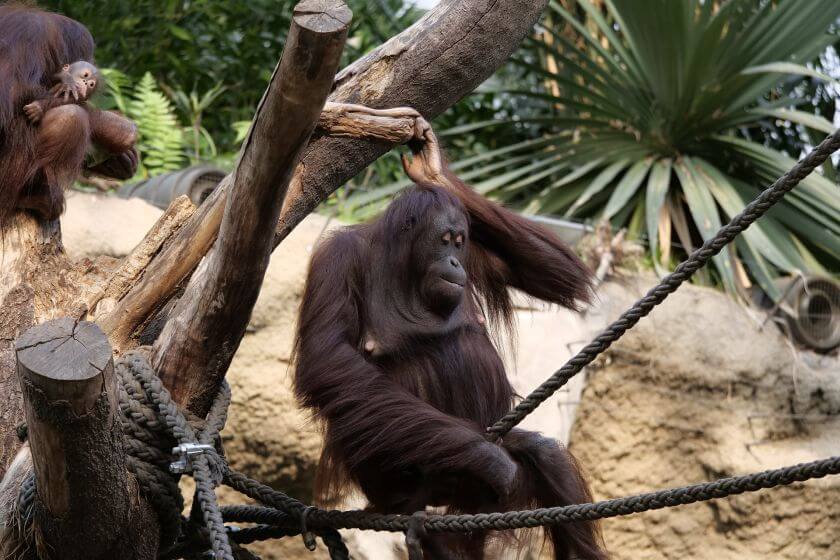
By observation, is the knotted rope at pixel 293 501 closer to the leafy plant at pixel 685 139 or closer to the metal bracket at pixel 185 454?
the metal bracket at pixel 185 454

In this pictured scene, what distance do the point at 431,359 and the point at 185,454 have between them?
3.82 ft

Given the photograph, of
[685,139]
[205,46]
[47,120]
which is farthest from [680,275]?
[205,46]

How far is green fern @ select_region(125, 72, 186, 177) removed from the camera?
7820mm

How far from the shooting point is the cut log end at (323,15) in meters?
2.27

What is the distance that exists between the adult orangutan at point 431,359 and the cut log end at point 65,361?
3.36 ft

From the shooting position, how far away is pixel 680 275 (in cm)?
297

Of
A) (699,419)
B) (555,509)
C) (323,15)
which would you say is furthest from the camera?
(699,419)

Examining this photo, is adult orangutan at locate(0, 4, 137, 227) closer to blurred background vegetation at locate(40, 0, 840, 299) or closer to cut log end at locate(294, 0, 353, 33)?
cut log end at locate(294, 0, 353, 33)

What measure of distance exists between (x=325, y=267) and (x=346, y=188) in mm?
4881

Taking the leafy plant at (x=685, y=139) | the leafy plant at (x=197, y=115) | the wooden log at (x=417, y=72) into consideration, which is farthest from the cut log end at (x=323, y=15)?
the leafy plant at (x=197, y=115)

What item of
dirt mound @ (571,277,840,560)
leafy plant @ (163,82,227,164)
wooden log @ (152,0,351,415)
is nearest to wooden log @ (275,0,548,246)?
wooden log @ (152,0,351,415)

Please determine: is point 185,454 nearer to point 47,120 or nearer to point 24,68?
point 47,120

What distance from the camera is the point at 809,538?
24.7 ft

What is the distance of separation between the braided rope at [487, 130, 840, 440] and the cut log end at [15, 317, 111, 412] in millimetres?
1234
